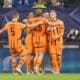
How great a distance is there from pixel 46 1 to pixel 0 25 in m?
1.92

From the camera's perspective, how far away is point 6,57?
16.8 m

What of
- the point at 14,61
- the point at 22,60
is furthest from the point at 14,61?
the point at 22,60

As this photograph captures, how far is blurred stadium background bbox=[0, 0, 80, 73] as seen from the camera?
16.8 meters

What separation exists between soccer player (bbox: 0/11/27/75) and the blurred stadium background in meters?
0.66

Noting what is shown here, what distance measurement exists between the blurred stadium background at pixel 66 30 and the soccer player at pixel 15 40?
66 centimetres

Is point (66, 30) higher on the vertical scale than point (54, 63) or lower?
higher

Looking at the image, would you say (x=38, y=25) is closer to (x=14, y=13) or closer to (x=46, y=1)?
(x=14, y=13)

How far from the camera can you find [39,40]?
15.7 meters

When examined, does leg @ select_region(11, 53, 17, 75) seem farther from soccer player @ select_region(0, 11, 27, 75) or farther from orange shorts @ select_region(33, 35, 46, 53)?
orange shorts @ select_region(33, 35, 46, 53)

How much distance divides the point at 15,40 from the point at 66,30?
206cm

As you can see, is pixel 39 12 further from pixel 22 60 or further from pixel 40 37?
pixel 22 60

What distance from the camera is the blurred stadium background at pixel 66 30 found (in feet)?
55.0

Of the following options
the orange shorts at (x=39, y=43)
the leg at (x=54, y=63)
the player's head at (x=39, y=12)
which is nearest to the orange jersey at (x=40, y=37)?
the orange shorts at (x=39, y=43)

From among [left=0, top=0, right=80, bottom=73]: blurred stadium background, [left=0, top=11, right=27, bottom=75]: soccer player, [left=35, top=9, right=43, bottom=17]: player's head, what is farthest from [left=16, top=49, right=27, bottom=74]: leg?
[left=35, top=9, right=43, bottom=17]: player's head
